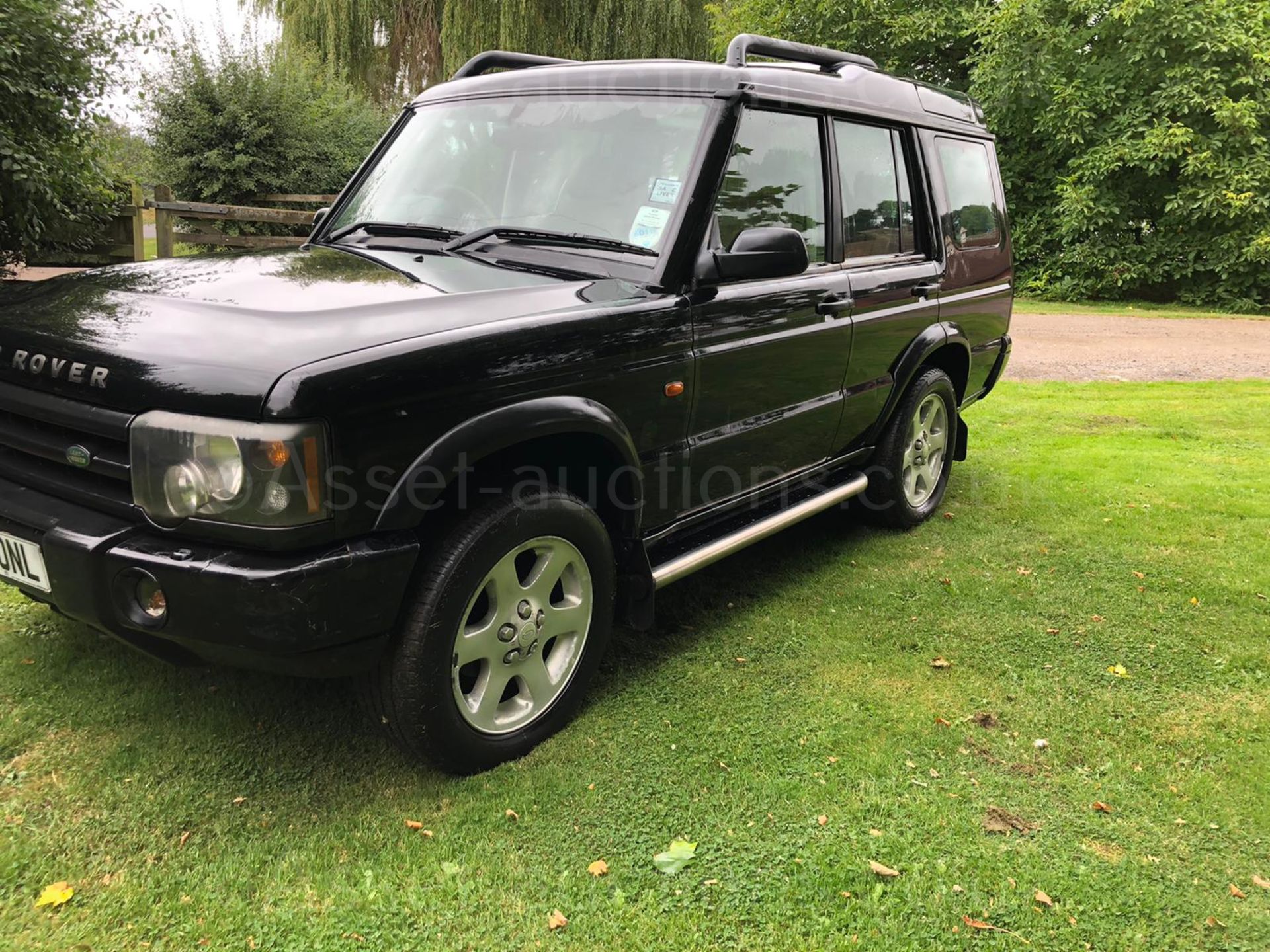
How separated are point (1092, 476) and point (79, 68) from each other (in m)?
8.08

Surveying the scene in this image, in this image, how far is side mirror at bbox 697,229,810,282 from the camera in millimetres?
3096

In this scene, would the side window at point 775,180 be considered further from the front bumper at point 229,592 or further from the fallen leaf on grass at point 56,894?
the fallen leaf on grass at point 56,894

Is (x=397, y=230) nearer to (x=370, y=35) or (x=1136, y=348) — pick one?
(x=1136, y=348)

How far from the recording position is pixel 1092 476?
6.18 metres

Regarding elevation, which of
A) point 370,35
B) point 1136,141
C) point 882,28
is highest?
point 882,28

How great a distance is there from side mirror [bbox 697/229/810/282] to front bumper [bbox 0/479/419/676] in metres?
1.39

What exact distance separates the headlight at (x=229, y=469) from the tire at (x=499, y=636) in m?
0.45

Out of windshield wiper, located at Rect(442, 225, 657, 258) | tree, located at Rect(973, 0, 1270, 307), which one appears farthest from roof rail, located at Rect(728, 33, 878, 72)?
tree, located at Rect(973, 0, 1270, 307)

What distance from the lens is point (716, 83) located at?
11.0 ft

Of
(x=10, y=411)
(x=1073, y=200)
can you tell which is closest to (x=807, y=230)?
(x=10, y=411)

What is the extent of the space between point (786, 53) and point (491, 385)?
2.19 meters

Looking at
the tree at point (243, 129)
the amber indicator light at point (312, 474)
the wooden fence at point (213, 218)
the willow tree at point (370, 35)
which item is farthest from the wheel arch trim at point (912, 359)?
the willow tree at point (370, 35)

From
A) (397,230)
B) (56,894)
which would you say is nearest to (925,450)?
(397,230)

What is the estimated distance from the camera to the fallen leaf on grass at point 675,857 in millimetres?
2463
